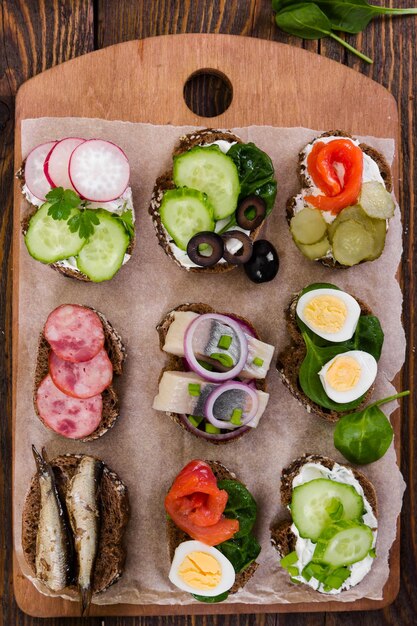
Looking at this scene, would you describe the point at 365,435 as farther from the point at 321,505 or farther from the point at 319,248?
the point at 319,248

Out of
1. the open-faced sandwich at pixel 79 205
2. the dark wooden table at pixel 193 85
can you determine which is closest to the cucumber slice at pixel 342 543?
the dark wooden table at pixel 193 85

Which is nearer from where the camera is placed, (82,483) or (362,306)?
(82,483)

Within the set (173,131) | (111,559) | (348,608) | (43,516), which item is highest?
(173,131)

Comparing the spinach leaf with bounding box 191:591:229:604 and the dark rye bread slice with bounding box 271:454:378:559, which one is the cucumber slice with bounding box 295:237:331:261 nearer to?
the dark rye bread slice with bounding box 271:454:378:559

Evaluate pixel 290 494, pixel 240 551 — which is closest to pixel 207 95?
pixel 290 494

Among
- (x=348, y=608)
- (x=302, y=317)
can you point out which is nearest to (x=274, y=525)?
(x=348, y=608)

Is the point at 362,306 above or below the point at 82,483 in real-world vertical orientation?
above

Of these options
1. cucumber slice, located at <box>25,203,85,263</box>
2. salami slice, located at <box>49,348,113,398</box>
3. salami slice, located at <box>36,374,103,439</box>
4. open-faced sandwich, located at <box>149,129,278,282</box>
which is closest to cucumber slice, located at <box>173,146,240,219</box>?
open-faced sandwich, located at <box>149,129,278,282</box>

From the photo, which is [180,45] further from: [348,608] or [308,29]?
[348,608]
